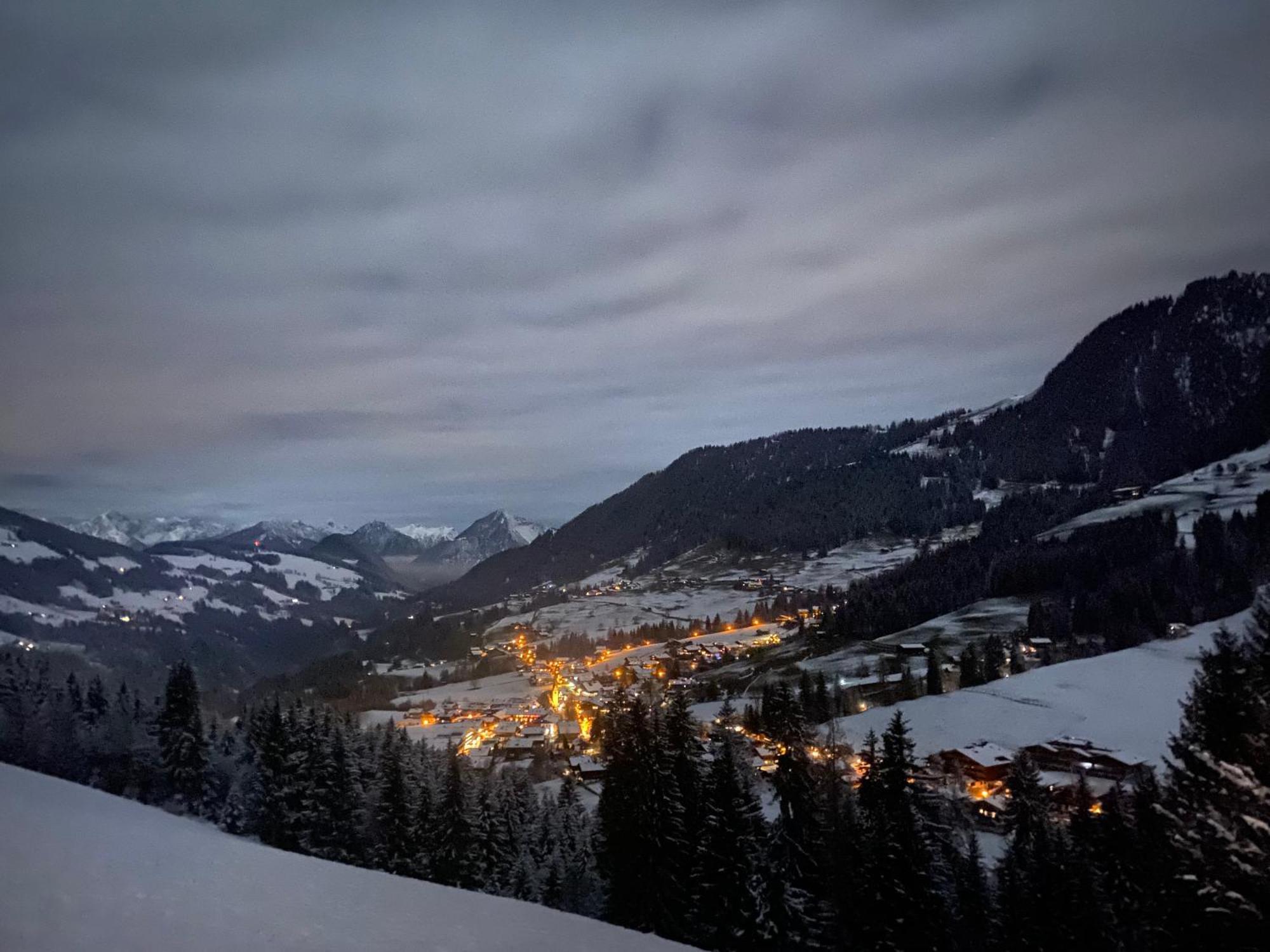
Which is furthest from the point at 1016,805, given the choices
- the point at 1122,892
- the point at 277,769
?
the point at 277,769

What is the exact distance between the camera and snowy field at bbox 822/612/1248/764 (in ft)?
183

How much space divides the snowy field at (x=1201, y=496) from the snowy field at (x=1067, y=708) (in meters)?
89.9

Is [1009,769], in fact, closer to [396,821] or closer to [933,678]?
[933,678]

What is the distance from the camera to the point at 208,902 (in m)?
14.2

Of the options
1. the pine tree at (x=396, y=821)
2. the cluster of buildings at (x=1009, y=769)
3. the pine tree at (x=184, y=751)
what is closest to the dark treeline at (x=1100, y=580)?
the cluster of buildings at (x=1009, y=769)

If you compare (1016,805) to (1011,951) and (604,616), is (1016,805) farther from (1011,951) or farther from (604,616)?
(604,616)

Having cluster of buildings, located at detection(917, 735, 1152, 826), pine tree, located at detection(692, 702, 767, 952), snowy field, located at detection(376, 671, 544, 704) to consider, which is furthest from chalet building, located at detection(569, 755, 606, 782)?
snowy field, located at detection(376, 671, 544, 704)

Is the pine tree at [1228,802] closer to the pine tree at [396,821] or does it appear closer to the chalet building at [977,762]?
the pine tree at [396,821]

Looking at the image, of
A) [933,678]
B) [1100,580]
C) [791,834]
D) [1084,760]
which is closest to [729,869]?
[791,834]

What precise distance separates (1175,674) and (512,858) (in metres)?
70.7

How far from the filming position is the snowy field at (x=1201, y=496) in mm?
151375

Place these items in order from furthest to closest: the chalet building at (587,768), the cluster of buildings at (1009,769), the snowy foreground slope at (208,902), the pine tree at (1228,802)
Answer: the chalet building at (587,768)
the cluster of buildings at (1009,769)
the snowy foreground slope at (208,902)
the pine tree at (1228,802)

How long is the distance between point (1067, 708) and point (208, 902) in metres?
70.9

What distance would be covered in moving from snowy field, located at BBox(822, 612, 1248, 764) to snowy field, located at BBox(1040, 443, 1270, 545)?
89929 mm
